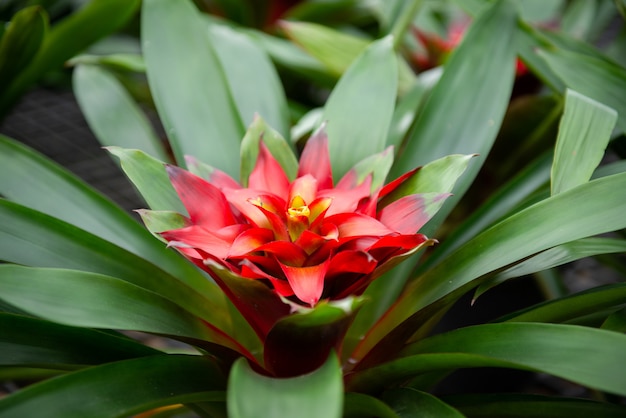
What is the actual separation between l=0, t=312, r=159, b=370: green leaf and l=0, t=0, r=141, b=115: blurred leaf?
69 cm

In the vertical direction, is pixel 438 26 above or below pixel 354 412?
above

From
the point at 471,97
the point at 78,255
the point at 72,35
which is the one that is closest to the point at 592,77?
the point at 471,97

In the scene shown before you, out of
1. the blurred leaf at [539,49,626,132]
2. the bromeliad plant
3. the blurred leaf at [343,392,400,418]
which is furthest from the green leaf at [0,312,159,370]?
the blurred leaf at [539,49,626,132]

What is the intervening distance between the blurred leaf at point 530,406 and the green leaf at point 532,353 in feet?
0.39

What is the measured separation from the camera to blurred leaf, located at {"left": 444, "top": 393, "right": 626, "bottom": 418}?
2.31 feet

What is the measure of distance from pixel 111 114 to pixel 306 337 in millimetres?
596

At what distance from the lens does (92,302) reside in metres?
0.61

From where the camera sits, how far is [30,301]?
1.86ft

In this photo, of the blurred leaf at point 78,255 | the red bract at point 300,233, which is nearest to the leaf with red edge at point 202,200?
the red bract at point 300,233

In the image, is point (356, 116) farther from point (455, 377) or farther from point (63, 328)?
point (455, 377)

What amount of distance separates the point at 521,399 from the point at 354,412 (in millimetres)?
198

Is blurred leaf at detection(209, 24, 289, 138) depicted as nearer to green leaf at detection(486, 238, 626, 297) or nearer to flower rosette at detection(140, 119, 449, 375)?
flower rosette at detection(140, 119, 449, 375)

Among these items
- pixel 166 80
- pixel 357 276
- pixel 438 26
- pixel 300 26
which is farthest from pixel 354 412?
pixel 438 26

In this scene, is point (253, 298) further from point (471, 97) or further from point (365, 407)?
point (471, 97)
